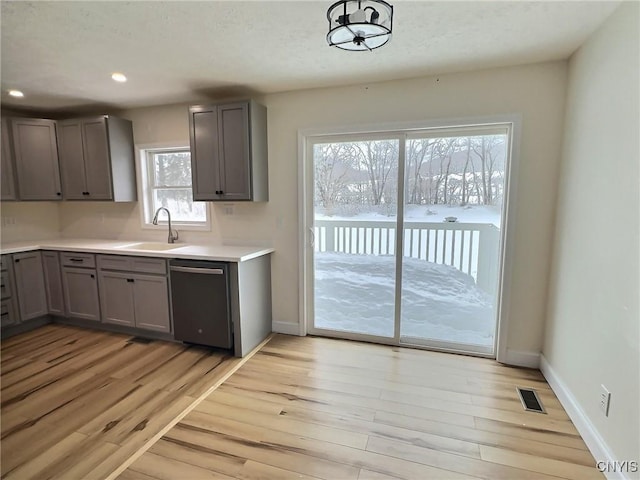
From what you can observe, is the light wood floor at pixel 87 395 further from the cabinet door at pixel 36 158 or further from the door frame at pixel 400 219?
the cabinet door at pixel 36 158

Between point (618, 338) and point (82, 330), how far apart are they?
4.62 m

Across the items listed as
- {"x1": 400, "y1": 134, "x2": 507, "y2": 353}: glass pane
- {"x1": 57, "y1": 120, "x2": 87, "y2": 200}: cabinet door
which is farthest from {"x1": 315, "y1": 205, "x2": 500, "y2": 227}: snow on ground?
{"x1": 57, "y1": 120, "x2": 87, "y2": 200}: cabinet door

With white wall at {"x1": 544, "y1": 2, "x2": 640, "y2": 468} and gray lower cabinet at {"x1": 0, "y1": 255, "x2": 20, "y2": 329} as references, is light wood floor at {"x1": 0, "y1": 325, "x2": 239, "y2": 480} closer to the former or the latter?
gray lower cabinet at {"x1": 0, "y1": 255, "x2": 20, "y2": 329}

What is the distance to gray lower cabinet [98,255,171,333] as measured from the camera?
10.4 ft

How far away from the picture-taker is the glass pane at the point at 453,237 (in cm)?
279

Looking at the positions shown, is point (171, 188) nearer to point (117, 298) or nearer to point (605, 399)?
point (117, 298)

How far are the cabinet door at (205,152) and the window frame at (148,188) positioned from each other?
51cm

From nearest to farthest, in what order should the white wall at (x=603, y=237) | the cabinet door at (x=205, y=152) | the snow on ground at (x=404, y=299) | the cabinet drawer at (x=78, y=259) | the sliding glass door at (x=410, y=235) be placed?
the white wall at (x=603, y=237) < the sliding glass door at (x=410, y=235) < the snow on ground at (x=404, y=299) < the cabinet door at (x=205, y=152) < the cabinet drawer at (x=78, y=259)

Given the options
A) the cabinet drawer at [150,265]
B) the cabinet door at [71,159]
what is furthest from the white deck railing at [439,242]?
the cabinet door at [71,159]

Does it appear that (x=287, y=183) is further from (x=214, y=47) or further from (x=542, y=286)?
(x=542, y=286)

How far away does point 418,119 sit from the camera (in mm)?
2795

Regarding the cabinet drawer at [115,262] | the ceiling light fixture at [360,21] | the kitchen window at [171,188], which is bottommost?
the cabinet drawer at [115,262]

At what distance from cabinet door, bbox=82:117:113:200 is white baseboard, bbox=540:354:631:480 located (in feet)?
14.9

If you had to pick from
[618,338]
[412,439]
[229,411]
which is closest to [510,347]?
[618,338]
